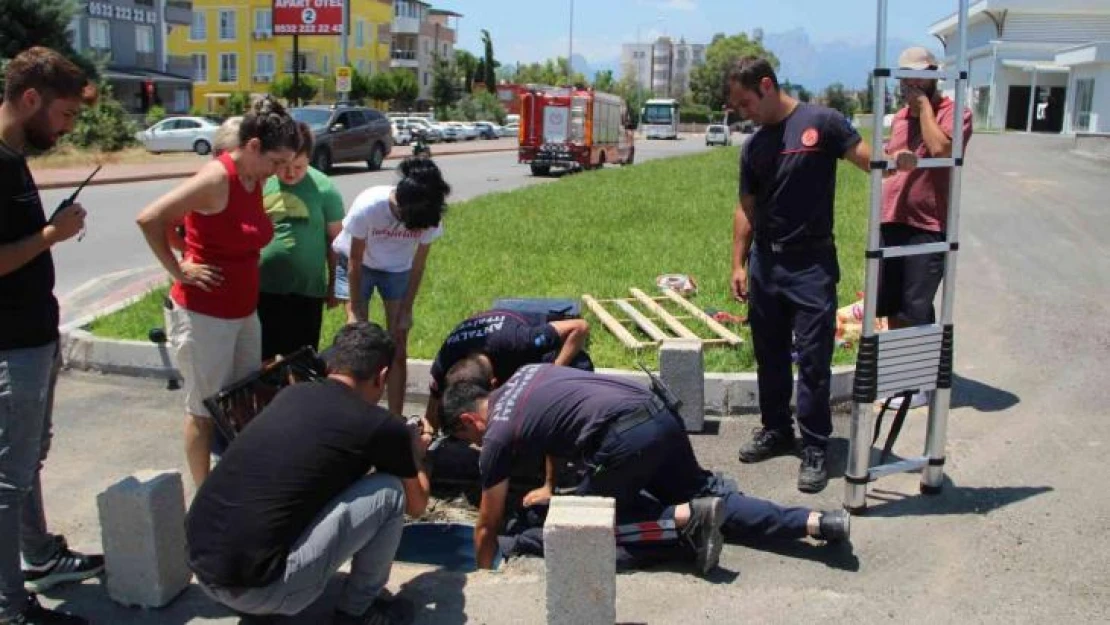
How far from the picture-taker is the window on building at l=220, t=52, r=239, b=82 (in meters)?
76.1

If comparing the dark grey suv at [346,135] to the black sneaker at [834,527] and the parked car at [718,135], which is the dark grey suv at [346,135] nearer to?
the black sneaker at [834,527]

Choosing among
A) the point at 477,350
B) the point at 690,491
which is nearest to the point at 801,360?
the point at 690,491

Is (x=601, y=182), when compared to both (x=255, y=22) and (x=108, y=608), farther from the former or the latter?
(x=255, y=22)

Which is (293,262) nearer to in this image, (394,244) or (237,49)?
(394,244)

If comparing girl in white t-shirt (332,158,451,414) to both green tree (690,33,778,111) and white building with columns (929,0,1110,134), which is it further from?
green tree (690,33,778,111)

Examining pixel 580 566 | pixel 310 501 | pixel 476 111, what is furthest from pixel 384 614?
pixel 476 111

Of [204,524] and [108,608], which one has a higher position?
[204,524]

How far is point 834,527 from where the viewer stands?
13.8 ft

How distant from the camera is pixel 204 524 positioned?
3391 millimetres

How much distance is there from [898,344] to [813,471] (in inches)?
32.6

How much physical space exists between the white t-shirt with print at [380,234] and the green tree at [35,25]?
101 feet

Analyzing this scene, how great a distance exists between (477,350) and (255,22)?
252 ft

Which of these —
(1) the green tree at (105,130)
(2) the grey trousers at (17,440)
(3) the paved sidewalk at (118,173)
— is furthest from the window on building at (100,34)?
(2) the grey trousers at (17,440)

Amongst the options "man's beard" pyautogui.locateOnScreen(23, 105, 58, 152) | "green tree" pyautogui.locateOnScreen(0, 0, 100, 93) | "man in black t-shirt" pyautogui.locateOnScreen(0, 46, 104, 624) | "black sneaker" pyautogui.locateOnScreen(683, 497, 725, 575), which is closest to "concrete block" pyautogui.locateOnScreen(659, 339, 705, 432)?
"black sneaker" pyautogui.locateOnScreen(683, 497, 725, 575)
